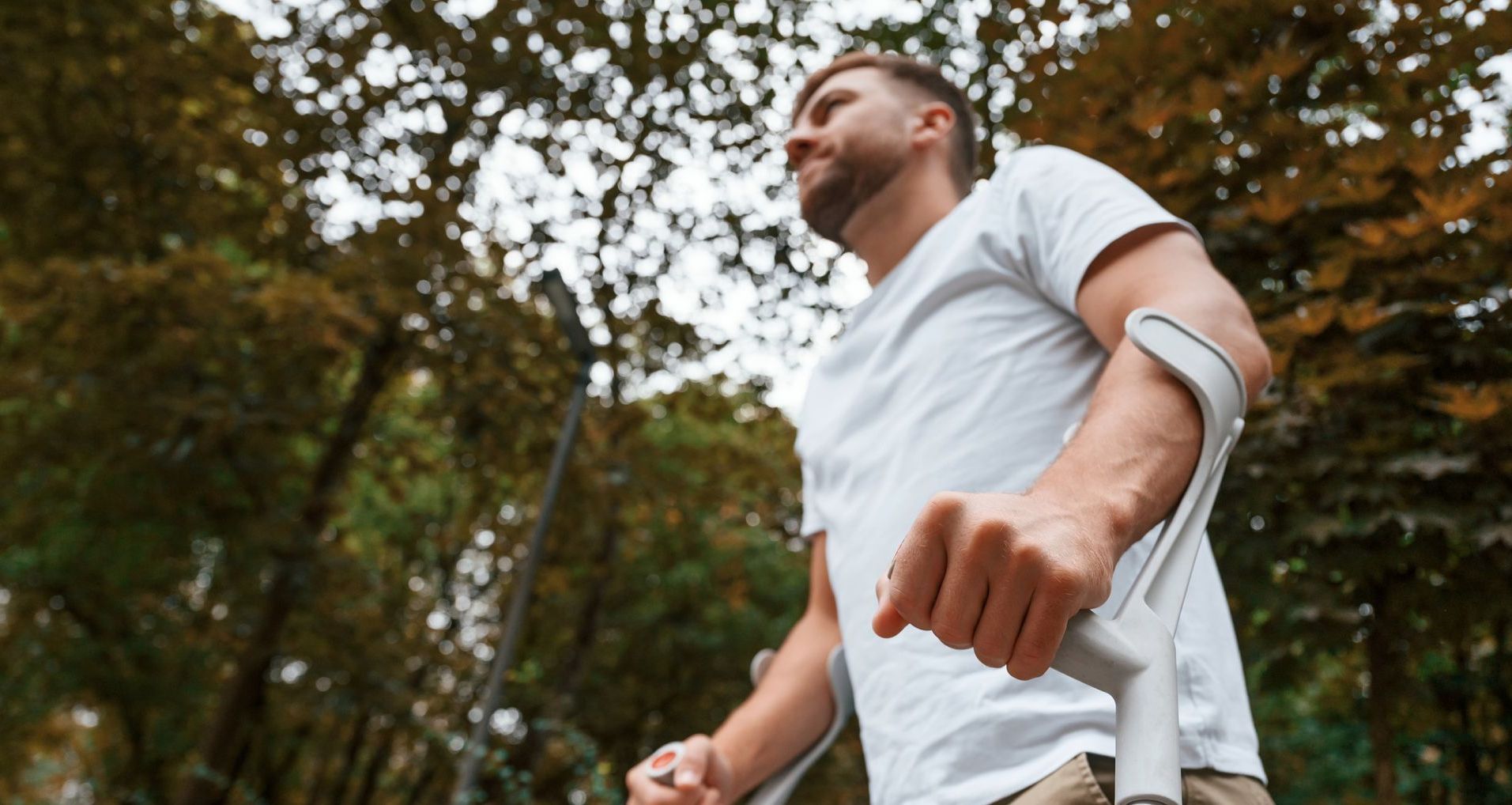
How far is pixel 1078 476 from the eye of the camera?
80 centimetres

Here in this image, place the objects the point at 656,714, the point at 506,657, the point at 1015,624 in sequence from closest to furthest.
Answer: the point at 1015,624, the point at 506,657, the point at 656,714

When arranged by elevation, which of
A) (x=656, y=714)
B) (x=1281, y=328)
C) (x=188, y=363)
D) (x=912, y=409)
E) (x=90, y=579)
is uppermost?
(x=912, y=409)

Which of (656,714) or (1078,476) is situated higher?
(1078,476)

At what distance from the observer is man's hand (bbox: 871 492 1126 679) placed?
0.68 metres

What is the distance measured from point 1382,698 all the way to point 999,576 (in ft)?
7.35

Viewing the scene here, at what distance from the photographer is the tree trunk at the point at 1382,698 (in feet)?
8.02

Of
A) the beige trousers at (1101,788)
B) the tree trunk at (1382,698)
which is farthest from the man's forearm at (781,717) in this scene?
the tree trunk at (1382,698)

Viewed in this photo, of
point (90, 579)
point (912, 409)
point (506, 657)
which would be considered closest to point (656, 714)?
point (90, 579)

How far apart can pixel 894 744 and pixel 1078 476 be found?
1.71 ft

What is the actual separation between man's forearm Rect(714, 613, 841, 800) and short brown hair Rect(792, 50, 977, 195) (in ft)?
2.51

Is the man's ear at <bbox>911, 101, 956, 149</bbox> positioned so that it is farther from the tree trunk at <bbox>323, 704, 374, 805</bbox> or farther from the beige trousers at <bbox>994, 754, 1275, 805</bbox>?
the tree trunk at <bbox>323, 704, 374, 805</bbox>

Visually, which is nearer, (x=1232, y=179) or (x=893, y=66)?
(x=893, y=66)

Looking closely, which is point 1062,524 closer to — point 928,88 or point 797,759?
point 797,759

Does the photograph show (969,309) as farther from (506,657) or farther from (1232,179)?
(506,657)
